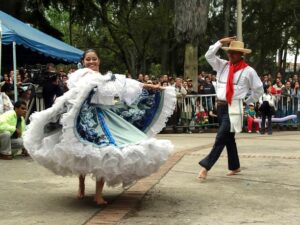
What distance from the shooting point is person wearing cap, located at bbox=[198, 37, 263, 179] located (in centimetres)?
775

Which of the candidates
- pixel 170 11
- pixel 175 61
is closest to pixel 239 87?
pixel 170 11

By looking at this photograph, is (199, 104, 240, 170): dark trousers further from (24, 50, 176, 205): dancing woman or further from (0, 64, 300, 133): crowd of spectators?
(0, 64, 300, 133): crowd of spectators

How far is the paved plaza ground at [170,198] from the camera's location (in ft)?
18.4

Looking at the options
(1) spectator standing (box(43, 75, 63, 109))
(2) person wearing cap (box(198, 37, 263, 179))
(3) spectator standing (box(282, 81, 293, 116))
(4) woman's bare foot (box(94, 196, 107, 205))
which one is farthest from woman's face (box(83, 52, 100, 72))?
(3) spectator standing (box(282, 81, 293, 116))

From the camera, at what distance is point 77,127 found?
5766 millimetres

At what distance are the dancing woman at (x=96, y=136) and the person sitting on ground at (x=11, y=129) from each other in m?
4.11

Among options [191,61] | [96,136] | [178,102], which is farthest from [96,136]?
[191,61]

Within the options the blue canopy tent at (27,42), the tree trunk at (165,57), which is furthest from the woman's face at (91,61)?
the tree trunk at (165,57)

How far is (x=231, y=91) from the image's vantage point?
25.4 ft

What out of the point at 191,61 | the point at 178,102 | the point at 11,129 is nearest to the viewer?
the point at 11,129

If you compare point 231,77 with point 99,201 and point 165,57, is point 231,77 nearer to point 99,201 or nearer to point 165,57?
point 99,201

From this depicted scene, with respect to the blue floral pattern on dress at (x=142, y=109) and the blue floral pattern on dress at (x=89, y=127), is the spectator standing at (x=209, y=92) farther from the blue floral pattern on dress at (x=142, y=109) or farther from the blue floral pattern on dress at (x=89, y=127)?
the blue floral pattern on dress at (x=89, y=127)

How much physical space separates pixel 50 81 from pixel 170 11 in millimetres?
21333

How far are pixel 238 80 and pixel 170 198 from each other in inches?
82.1
